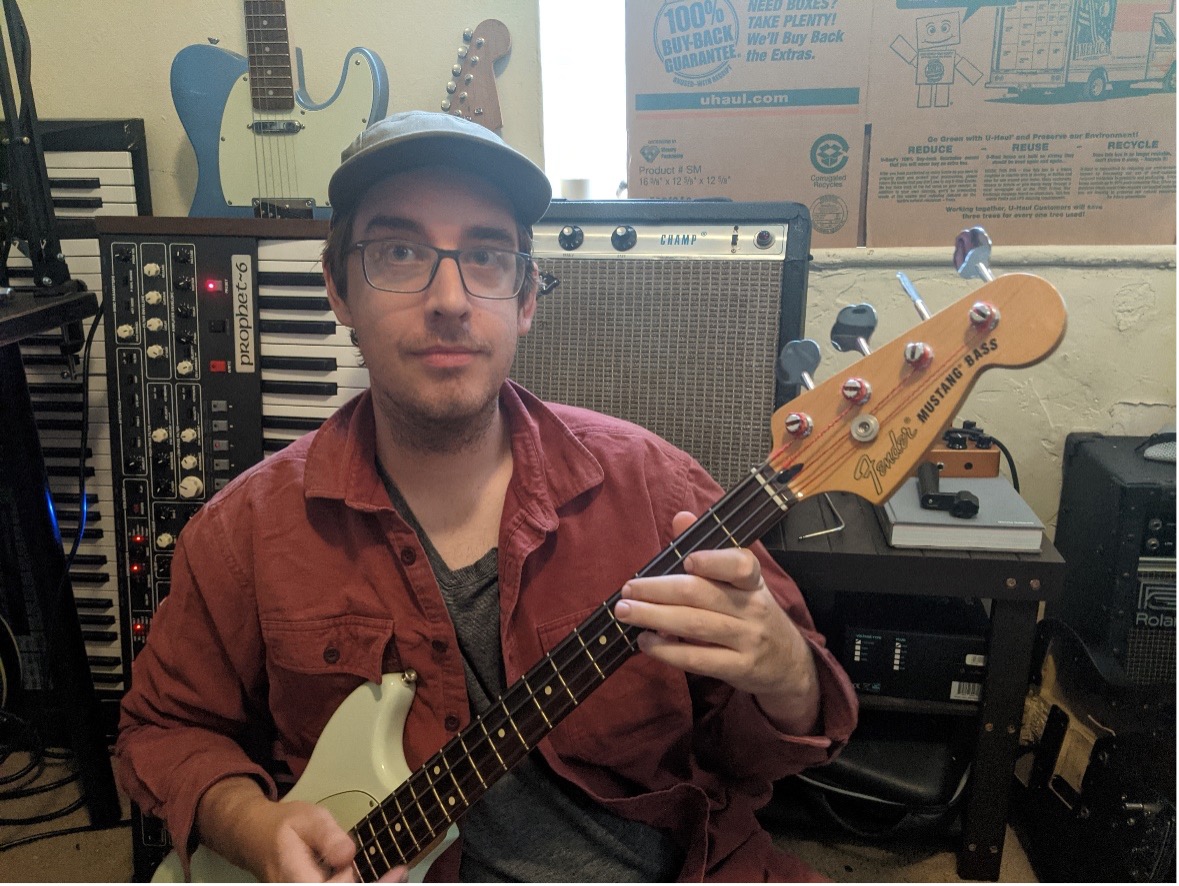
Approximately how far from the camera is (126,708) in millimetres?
1026

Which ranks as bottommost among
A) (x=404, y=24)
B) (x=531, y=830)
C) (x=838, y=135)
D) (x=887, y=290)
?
(x=531, y=830)

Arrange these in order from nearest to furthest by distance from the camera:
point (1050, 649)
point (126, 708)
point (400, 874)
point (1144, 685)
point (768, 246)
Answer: point (400, 874) < point (126, 708) < point (768, 246) < point (1144, 685) < point (1050, 649)

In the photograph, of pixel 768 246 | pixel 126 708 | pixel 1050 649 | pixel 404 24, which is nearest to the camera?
pixel 126 708

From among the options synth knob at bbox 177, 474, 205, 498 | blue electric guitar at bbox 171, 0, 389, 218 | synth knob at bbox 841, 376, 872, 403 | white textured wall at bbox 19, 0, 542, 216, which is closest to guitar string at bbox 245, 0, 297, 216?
blue electric guitar at bbox 171, 0, 389, 218

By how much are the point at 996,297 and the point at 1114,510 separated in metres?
0.89

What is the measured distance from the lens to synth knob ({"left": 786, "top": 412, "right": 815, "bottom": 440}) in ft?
2.45

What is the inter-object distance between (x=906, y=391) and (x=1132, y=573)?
0.89m

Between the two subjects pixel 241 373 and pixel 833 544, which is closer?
pixel 833 544

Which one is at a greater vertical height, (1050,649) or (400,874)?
(400,874)

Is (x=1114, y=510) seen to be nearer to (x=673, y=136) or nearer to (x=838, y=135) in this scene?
(x=838, y=135)

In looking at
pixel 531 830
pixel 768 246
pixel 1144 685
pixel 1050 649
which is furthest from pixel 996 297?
pixel 1050 649

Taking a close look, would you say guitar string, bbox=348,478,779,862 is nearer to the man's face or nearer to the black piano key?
the man's face

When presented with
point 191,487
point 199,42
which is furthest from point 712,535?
point 199,42

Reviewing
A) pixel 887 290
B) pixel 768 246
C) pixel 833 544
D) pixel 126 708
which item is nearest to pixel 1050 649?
pixel 833 544
